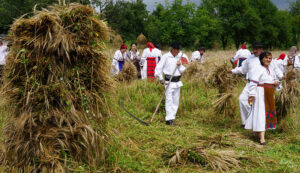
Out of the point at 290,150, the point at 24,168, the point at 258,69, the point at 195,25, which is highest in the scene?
the point at 195,25

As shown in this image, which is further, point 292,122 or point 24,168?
point 292,122

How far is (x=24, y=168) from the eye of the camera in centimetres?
346

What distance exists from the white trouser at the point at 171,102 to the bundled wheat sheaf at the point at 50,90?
3439 mm

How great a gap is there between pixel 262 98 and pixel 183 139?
5.42 ft

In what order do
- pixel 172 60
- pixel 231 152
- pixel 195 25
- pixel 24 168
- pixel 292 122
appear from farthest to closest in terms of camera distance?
pixel 195 25
pixel 172 60
pixel 292 122
pixel 231 152
pixel 24 168

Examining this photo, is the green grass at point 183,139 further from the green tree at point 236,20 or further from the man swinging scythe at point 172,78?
the green tree at point 236,20

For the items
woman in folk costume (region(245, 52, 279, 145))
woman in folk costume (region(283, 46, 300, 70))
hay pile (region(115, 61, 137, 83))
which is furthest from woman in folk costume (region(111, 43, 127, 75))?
woman in folk costume (region(245, 52, 279, 145))

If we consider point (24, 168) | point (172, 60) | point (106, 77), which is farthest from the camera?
point (172, 60)

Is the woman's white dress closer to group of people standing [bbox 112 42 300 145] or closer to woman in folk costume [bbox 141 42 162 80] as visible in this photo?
group of people standing [bbox 112 42 300 145]

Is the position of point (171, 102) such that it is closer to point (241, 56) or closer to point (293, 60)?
point (293, 60)

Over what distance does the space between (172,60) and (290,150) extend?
3.31 metres

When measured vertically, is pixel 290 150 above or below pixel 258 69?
below

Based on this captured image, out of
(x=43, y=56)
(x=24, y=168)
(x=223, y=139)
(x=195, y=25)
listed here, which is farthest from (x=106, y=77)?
(x=195, y=25)

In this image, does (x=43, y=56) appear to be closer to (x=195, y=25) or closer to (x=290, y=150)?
(x=290, y=150)
